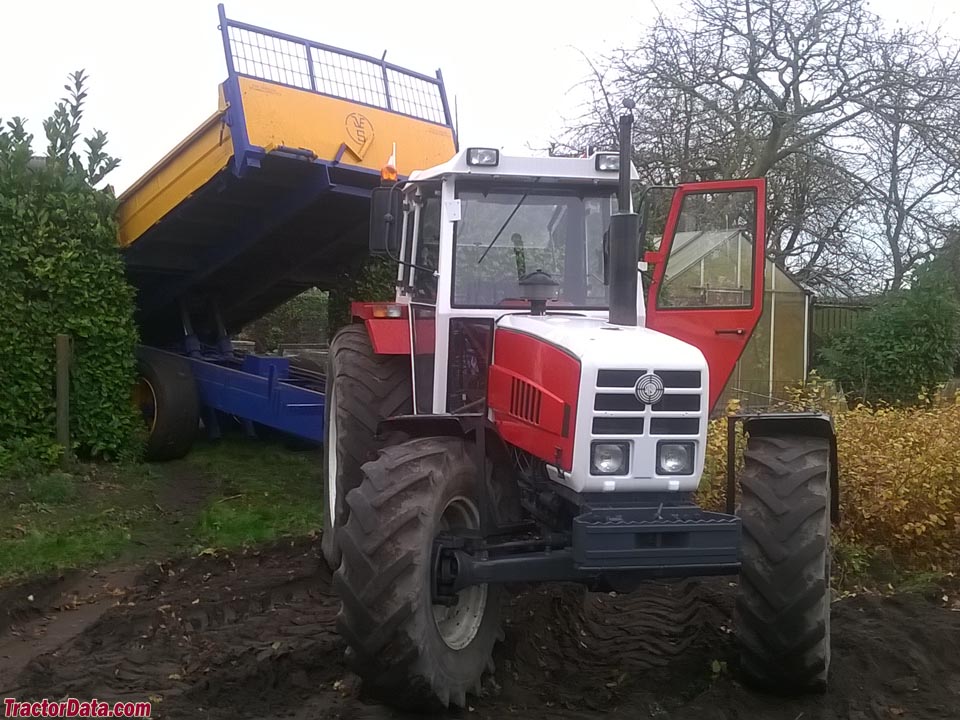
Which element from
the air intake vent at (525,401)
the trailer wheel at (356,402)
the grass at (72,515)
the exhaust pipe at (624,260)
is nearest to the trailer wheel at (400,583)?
the air intake vent at (525,401)

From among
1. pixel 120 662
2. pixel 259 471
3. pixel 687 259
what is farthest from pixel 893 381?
pixel 120 662

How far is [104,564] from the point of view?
657 cm

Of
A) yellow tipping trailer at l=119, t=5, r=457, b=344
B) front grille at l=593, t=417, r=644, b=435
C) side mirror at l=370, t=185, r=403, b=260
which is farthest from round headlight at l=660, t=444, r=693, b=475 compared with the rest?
yellow tipping trailer at l=119, t=5, r=457, b=344

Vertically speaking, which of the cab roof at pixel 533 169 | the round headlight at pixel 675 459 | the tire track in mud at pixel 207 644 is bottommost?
the tire track in mud at pixel 207 644

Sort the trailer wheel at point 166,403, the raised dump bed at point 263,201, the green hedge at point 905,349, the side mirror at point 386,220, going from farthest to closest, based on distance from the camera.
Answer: the green hedge at point 905,349
the trailer wheel at point 166,403
the raised dump bed at point 263,201
the side mirror at point 386,220

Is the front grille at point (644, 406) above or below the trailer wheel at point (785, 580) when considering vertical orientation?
above

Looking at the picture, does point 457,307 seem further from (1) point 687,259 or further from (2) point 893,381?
(2) point 893,381

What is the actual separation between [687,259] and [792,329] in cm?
779

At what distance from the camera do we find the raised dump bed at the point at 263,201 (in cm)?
761

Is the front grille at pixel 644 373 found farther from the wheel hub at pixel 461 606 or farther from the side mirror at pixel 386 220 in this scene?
the side mirror at pixel 386 220

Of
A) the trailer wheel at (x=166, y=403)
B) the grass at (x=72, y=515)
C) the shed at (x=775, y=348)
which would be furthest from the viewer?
the shed at (x=775, y=348)

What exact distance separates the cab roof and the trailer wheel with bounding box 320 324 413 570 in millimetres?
1258

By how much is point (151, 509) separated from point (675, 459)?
5008 millimetres

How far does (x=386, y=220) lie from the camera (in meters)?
5.26
